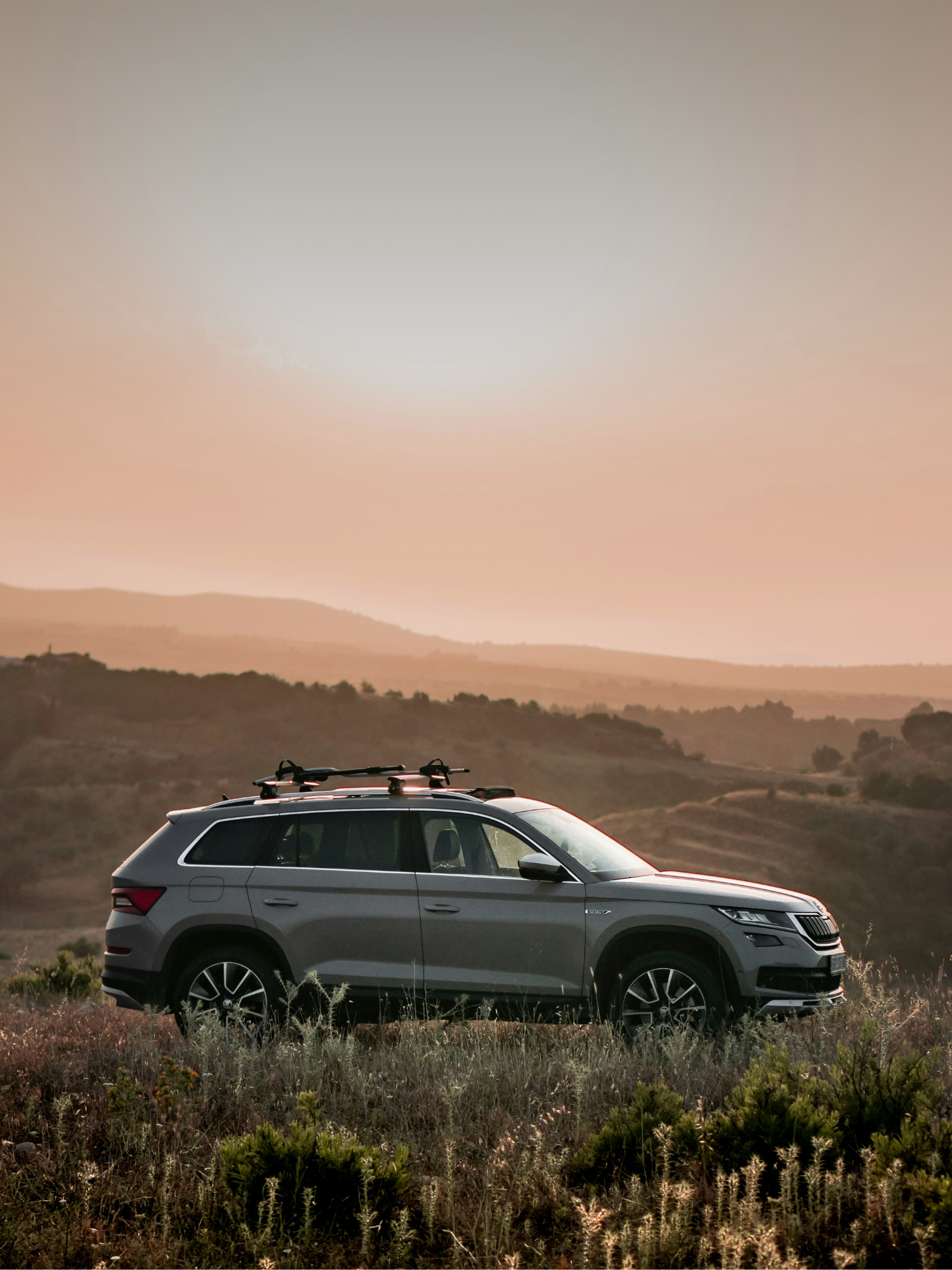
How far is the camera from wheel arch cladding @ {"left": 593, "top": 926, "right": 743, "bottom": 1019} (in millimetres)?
7262

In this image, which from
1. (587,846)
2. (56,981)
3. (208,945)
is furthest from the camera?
(56,981)

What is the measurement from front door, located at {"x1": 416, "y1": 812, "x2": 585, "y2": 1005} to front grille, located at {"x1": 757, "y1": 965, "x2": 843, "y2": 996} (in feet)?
4.05

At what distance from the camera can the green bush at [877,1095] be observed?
518 cm

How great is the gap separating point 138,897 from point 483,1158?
12.5 ft

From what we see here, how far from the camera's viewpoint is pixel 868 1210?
166 inches

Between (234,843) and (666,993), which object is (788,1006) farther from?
(234,843)

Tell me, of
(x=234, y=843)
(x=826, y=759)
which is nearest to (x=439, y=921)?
(x=234, y=843)

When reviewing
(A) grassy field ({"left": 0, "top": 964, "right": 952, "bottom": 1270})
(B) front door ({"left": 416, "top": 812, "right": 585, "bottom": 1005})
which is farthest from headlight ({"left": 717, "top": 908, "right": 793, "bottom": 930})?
(B) front door ({"left": 416, "top": 812, "right": 585, "bottom": 1005})

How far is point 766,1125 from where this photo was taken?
491 cm

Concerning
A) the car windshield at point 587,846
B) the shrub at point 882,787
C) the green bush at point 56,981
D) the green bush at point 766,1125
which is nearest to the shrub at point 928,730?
the shrub at point 882,787

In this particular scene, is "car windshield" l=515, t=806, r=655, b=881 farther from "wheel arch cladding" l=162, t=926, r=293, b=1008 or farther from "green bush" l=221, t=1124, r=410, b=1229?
"green bush" l=221, t=1124, r=410, b=1229

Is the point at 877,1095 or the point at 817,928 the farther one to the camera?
the point at 817,928

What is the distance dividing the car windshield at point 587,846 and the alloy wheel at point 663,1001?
29.1 inches

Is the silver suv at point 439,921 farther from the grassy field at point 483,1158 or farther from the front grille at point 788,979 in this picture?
the grassy field at point 483,1158
